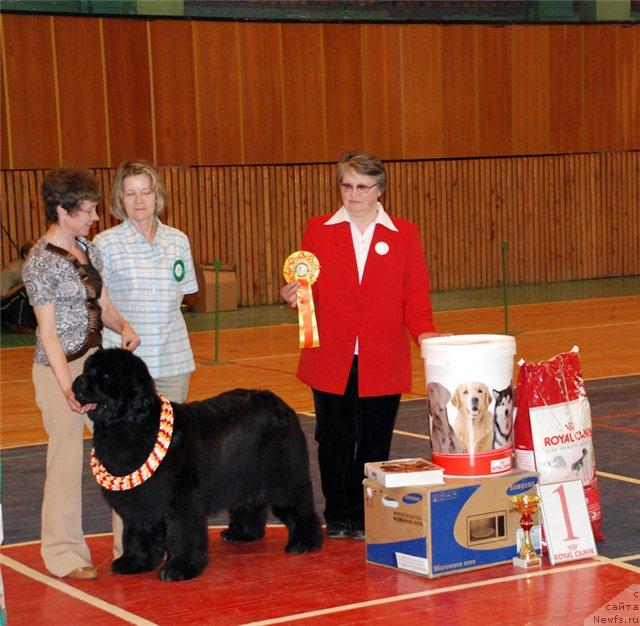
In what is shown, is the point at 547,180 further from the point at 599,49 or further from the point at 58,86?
the point at 58,86

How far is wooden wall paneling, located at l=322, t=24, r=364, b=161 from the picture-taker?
56.4 ft

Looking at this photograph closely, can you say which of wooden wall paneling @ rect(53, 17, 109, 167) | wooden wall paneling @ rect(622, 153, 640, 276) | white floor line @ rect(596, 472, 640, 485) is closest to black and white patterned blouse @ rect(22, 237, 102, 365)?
white floor line @ rect(596, 472, 640, 485)

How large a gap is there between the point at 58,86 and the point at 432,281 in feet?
20.5

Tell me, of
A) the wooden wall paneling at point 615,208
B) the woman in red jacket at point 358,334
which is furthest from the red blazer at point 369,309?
the wooden wall paneling at point 615,208

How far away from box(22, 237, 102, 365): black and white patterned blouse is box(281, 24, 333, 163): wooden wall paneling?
40.7 feet

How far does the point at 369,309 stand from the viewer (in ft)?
17.8

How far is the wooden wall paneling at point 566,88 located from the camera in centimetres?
1869

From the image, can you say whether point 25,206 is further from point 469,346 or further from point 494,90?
point 469,346

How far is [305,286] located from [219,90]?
11.7 metres

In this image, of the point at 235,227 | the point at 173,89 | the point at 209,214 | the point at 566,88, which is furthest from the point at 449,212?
the point at 173,89

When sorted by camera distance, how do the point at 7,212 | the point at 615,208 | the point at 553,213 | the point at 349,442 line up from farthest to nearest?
the point at 615,208 → the point at 553,213 → the point at 7,212 → the point at 349,442

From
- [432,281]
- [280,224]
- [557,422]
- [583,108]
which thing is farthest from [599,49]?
[557,422]

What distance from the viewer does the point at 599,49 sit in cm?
1905

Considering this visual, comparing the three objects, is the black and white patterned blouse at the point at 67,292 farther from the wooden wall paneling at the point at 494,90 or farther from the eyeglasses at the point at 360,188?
the wooden wall paneling at the point at 494,90
